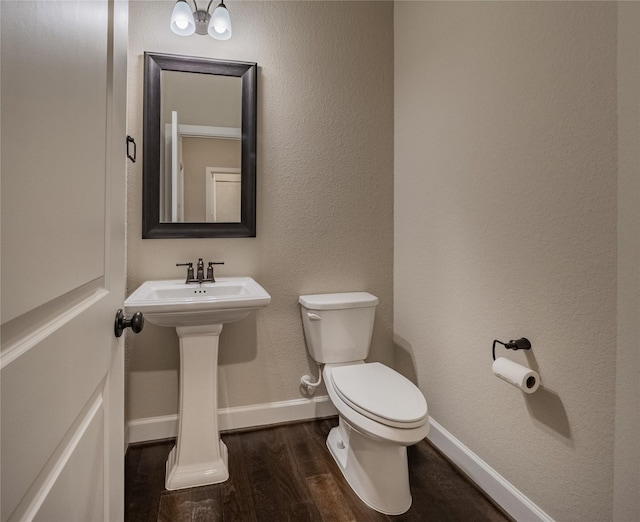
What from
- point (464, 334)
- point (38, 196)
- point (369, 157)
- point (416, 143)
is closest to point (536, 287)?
point (464, 334)

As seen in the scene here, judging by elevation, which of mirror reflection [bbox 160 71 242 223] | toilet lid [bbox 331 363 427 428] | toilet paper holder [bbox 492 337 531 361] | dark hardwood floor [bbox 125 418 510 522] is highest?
mirror reflection [bbox 160 71 242 223]

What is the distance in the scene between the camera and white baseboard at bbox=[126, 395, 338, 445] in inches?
78.8

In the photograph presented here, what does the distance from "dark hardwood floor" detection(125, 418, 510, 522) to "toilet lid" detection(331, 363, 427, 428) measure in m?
0.41

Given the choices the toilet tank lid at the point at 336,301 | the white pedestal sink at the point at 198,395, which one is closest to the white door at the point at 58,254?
the white pedestal sink at the point at 198,395

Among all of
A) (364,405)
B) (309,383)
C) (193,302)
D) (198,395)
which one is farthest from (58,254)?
(309,383)

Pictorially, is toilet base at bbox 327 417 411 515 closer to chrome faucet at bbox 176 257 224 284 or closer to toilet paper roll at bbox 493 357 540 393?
toilet paper roll at bbox 493 357 540 393

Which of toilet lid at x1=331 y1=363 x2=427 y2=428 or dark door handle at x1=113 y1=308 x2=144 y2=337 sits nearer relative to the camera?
dark door handle at x1=113 y1=308 x2=144 y2=337

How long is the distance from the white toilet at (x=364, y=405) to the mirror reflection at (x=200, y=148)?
2.44ft

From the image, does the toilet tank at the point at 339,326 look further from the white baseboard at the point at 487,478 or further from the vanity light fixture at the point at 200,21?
the vanity light fixture at the point at 200,21

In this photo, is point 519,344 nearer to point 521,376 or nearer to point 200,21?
point 521,376

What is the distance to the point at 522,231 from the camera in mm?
1447

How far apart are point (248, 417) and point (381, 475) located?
90cm

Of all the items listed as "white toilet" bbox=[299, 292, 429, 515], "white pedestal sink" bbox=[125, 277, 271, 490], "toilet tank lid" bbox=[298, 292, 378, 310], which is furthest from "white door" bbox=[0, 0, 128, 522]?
"toilet tank lid" bbox=[298, 292, 378, 310]

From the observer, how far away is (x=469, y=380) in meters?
1.73
